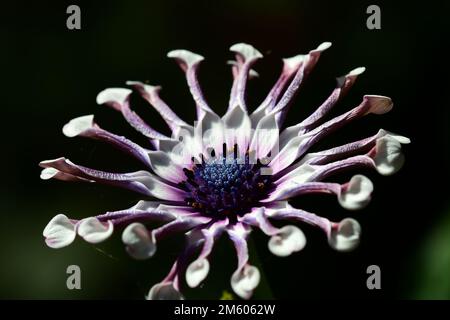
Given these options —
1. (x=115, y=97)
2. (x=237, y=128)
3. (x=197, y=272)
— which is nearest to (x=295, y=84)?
(x=237, y=128)

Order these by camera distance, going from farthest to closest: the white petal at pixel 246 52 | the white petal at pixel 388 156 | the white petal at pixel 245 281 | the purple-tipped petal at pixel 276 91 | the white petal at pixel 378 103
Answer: the white petal at pixel 246 52, the purple-tipped petal at pixel 276 91, the white petal at pixel 378 103, the white petal at pixel 388 156, the white petal at pixel 245 281

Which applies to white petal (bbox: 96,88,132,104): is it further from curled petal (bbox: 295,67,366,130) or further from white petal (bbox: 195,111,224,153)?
curled petal (bbox: 295,67,366,130)

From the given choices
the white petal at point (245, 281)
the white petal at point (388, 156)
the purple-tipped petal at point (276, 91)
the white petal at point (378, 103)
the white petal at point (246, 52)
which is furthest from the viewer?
the white petal at point (246, 52)

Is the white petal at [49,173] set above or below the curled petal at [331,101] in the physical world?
below

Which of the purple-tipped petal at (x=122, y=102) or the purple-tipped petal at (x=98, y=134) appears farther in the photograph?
the purple-tipped petal at (x=122, y=102)

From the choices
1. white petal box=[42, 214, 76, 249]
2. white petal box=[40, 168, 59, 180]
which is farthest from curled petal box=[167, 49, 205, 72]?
white petal box=[42, 214, 76, 249]

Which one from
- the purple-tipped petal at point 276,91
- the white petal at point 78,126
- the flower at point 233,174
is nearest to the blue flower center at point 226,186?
the flower at point 233,174

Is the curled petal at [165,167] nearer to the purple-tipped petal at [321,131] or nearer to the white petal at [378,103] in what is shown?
the purple-tipped petal at [321,131]
